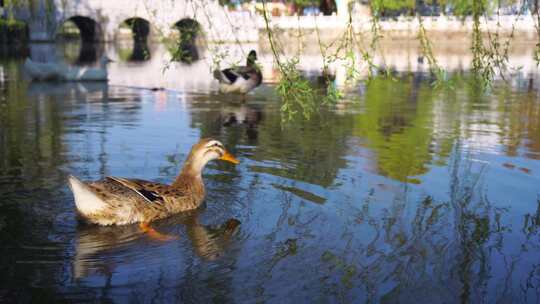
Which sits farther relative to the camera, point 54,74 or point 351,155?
point 54,74

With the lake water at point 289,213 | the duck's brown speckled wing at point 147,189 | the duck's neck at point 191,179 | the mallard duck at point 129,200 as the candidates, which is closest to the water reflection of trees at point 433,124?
the lake water at point 289,213

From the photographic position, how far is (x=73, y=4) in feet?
204

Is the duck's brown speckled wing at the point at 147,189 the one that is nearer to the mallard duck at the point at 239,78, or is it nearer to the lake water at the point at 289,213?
the lake water at the point at 289,213

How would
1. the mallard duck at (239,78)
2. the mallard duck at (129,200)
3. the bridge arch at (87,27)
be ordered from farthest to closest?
the bridge arch at (87,27) → the mallard duck at (239,78) → the mallard duck at (129,200)

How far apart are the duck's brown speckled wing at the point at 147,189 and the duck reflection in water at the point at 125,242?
249 mm

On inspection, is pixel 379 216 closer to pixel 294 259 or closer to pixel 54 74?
pixel 294 259

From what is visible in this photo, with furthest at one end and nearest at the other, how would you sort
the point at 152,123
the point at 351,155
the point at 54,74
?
the point at 54,74 < the point at 152,123 < the point at 351,155

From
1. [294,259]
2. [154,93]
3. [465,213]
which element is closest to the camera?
[294,259]

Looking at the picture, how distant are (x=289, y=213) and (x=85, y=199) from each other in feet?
6.63

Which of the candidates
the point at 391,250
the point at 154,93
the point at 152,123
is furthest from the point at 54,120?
the point at 391,250

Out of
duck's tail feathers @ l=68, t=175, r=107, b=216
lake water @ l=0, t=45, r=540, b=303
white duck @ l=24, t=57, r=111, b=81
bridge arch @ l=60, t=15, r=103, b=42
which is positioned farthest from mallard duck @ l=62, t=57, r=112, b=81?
bridge arch @ l=60, t=15, r=103, b=42

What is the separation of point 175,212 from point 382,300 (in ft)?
9.23

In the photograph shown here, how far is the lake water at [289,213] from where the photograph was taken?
506 cm

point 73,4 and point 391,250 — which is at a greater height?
point 73,4
